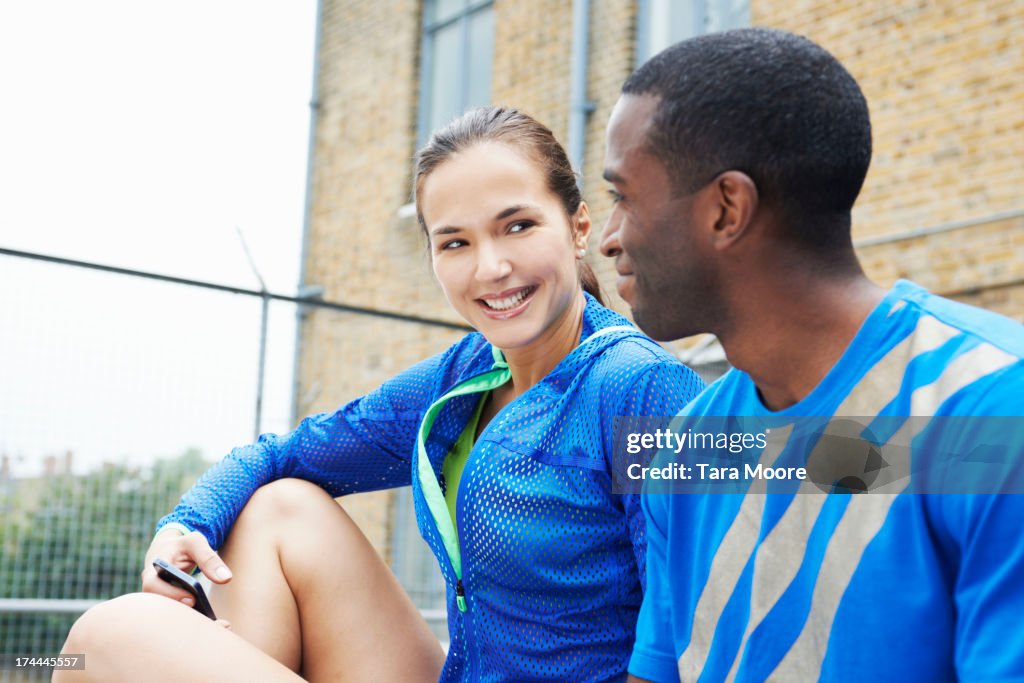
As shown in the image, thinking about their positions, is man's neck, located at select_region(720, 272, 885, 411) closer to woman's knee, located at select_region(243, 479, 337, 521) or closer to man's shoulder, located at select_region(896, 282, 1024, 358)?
man's shoulder, located at select_region(896, 282, 1024, 358)

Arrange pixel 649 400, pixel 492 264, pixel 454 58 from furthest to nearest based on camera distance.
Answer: pixel 454 58, pixel 492 264, pixel 649 400

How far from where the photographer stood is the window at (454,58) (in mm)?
9477

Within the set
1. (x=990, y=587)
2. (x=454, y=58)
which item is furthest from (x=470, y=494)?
(x=454, y=58)

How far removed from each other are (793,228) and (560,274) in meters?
0.85

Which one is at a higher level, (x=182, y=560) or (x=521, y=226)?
(x=521, y=226)

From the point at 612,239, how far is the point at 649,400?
416mm

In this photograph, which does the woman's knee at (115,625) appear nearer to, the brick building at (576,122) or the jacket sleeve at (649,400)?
the jacket sleeve at (649,400)

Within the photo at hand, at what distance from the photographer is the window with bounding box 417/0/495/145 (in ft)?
31.1

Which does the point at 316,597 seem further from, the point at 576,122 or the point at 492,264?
the point at 576,122

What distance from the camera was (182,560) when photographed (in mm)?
2266

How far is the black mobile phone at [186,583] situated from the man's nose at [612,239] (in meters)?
1.11

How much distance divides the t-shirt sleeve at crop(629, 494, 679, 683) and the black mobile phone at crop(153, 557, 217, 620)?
3.07 ft

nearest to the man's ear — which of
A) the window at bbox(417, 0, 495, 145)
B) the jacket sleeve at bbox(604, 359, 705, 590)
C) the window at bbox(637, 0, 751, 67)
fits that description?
the jacket sleeve at bbox(604, 359, 705, 590)

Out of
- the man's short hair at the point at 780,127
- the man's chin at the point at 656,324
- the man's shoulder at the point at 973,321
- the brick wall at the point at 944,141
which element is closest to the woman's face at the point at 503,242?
the man's chin at the point at 656,324
